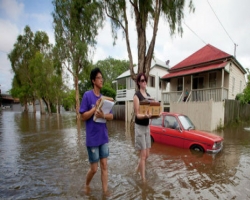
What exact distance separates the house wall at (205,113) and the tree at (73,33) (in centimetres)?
1173

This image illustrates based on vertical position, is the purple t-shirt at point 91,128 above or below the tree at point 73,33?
below

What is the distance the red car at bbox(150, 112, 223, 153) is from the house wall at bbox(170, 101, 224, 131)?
4.53 m

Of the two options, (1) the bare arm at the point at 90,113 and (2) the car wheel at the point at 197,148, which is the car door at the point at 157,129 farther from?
(1) the bare arm at the point at 90,113

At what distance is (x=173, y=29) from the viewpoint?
35.3 ft

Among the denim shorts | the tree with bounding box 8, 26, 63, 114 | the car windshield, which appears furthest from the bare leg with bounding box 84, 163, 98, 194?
the tree with bounding box 8, 26, 63, 114

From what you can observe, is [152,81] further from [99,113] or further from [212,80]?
[99,113]

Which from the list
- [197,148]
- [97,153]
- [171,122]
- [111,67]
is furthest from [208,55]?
[111,67]

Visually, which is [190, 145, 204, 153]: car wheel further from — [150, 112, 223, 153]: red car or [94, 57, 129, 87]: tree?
[94, 57, 129, 87]: tree

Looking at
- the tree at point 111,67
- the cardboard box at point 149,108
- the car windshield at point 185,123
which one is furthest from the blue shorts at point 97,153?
the tree at point 111,67

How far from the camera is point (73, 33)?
56.3ft

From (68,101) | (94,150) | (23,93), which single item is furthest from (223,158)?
(68,101)

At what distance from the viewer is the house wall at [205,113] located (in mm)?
9961

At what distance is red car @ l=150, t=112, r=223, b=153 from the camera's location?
17.6 ft

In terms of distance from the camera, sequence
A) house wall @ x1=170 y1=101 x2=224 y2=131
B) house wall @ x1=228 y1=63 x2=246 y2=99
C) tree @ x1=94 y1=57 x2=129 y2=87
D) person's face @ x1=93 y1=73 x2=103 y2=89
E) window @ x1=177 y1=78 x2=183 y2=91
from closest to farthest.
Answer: person's face @ x1=93 y1=73 x2=103 y2=89
house wall @ x1=170 y1=101 x2=224 y2=131
house wall @ x1=228 y1=63 x2=246 y2=99
window @ x1=177 y1=78 x2=183 y2=91
tree @ x1=94 y1=57 x2=129 y2=87
